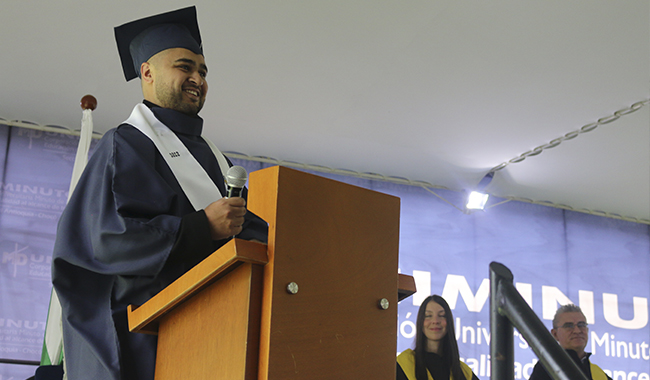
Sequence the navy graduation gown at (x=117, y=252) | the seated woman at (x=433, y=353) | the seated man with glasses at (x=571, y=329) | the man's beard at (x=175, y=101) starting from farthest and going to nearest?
1. the seated man with glasses at (x=571, y=329)
2. the seated woman at (x=433, y=353)
3. the man's beard at (x=175, y=101)
4. the navy graduation gown at (x=117, y=252)

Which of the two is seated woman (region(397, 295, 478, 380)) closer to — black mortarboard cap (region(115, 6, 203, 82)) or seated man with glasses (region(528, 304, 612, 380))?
seated man with glasses (region(528, 304, 612, 380))

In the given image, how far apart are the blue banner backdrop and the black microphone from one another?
12.9 ft

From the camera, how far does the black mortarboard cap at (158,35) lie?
143 cm

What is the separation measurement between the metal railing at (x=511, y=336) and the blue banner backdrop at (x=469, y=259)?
13.3 feet

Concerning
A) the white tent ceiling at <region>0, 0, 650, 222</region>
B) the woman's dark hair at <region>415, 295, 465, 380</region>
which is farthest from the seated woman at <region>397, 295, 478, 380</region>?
the white tent ceiling at <region>0, 0, 650, 222</region>

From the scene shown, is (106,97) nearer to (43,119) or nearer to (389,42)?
(43,119)

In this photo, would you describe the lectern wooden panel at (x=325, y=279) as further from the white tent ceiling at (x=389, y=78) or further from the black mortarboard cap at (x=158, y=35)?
the white tent ceiling at (x=389, y=78)

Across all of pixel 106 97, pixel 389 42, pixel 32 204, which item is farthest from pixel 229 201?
pixel 32 204

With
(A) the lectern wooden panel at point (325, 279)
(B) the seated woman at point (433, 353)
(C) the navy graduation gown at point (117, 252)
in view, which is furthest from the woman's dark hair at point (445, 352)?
(A) the lectern wooden panel at point (325, 279)

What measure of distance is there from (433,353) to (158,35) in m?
3.60

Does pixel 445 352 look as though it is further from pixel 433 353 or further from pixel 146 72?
pixel 146 72

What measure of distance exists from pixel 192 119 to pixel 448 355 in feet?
11.8

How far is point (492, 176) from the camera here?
Result: 18.5 feet

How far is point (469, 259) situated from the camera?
5848 mm
